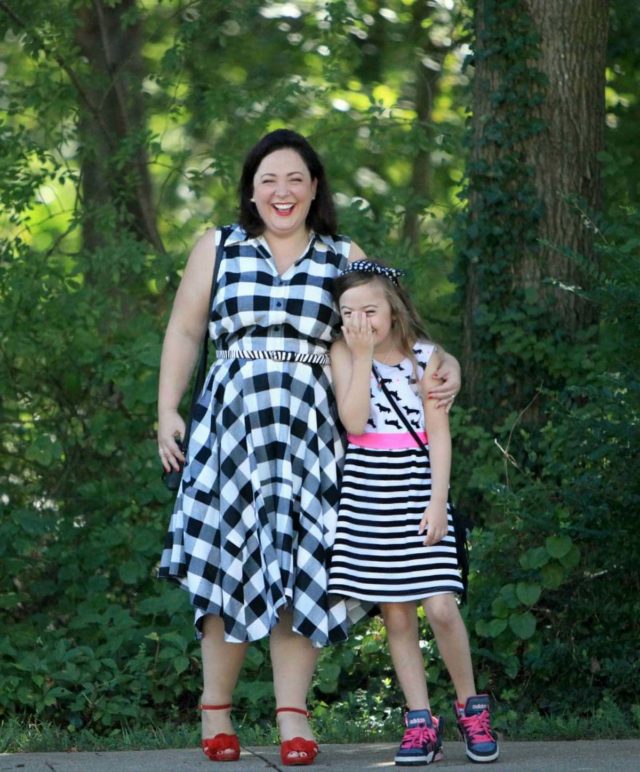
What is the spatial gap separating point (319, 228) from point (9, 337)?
328cm

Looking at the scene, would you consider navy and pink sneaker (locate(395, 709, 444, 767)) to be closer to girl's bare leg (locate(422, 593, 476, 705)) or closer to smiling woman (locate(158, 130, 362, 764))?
girl's bare leg (locate(422, 593, 476, 705))

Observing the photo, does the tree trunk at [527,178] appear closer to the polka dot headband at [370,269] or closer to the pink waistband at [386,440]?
the polka dot headband at [370,269]

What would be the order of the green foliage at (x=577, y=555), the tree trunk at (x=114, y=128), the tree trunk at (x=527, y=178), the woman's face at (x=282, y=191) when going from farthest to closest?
the tree trunk at (x=114, y=128) < the tree trunk at (x=527, y=178) < the green foliage at (x=577, y=555) < the woman's face at (x=282, y=191)

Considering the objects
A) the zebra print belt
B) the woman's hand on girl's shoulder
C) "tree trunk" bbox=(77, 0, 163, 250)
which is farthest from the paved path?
"tree trunk" bbox=(77, 0, 163, 250)

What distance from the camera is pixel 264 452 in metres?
4.41

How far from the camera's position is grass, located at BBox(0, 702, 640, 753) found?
529 centimetres

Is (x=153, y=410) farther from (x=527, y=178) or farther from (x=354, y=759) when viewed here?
(x=354, y=759)

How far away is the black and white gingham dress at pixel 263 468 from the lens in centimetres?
436

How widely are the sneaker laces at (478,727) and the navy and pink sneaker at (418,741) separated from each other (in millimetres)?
107

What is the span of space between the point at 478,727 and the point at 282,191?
1.79m

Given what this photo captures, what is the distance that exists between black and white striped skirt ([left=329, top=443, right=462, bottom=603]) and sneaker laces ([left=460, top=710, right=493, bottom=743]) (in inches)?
15.9

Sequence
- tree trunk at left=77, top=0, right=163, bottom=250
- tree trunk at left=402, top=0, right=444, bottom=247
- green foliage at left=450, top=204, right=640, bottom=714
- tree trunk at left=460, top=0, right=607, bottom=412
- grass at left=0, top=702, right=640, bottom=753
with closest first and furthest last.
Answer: grass at left=0, top=702, right=640, bottom=753 < green foliage at left=450, top=204, right=640, bottom=714 < tree trunk at left=460, top=0, right=607, bottom=412 < tree trunk at left=77, top=0, right=163, bottom=250 < tree trunk at left=402, top=0, right=444, bottom=247

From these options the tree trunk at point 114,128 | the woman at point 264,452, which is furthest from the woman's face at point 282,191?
the tree trunk at point 114,128

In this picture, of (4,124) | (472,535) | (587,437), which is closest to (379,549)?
(587,437)
